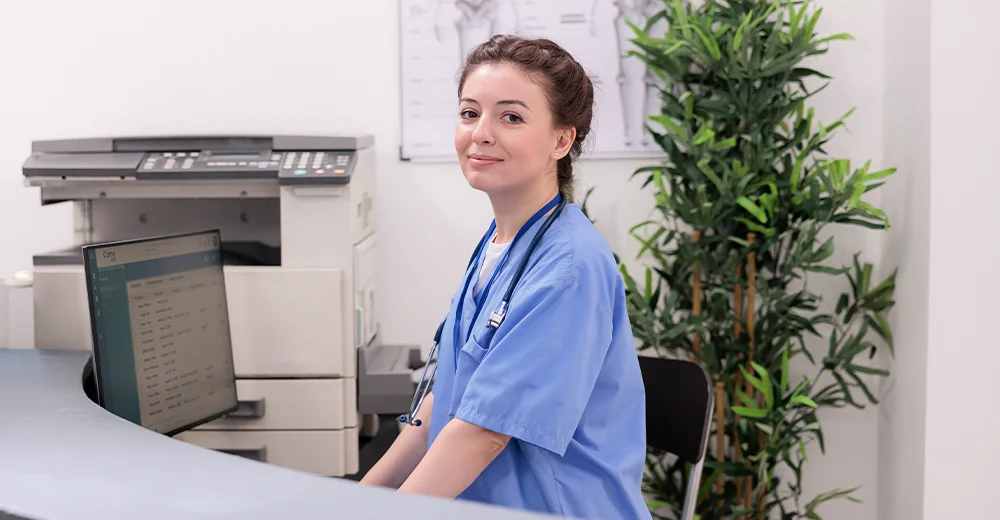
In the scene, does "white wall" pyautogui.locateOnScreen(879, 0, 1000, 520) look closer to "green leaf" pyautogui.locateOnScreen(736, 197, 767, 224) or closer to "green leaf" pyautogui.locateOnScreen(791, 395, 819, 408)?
"green leaf" pyautogui.locateOnScreen(791, 395, 819, 408)

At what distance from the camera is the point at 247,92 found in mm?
2654

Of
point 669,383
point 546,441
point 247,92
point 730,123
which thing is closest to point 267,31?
point 247,92

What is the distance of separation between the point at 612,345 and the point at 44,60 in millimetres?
2130

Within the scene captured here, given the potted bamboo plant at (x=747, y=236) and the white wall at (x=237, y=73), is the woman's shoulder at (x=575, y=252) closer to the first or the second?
the potted bamboo plant at (x=747, y=236)

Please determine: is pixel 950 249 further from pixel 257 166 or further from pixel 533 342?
pixel 257 166

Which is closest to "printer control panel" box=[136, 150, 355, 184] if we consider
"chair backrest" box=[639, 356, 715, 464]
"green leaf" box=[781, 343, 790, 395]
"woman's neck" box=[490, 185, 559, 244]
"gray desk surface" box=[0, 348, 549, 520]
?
"woman's neck" box=[490, 185, 559, 244]

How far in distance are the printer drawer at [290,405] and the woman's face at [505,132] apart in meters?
0.89

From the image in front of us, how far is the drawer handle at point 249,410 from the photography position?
2.05 m

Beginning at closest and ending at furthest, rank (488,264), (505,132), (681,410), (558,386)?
(558,386), (505,132), (488,264), (681,410)

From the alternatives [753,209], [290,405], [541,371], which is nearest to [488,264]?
[541,371]

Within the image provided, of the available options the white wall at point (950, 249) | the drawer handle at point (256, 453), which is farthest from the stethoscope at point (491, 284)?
the white wall at point (950, 249)

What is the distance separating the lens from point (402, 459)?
4.97ft

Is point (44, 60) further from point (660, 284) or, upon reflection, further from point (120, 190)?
point (660, 284)

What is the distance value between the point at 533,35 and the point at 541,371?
165 cm
